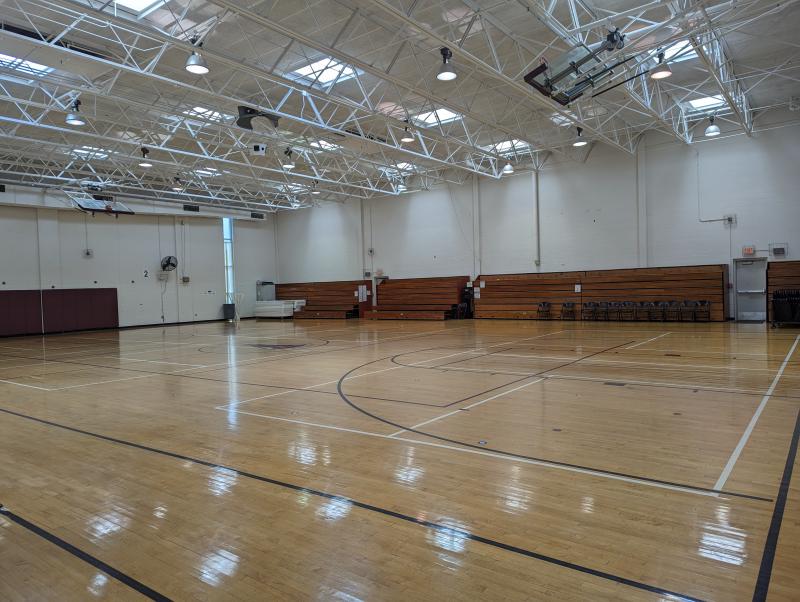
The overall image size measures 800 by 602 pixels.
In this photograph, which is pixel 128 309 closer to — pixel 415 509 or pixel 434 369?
pixel 434 369

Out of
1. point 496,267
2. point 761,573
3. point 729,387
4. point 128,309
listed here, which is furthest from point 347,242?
point 761,573

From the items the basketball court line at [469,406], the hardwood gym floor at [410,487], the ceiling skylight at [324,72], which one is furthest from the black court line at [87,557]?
the ceiling skylight at [324,72]

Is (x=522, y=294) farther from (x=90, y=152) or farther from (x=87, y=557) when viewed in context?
(x=87, y=557)

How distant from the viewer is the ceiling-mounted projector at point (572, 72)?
29.1 feet

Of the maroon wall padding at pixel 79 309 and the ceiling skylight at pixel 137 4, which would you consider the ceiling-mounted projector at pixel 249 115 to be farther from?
the maroon wall padding at pixel 79 309

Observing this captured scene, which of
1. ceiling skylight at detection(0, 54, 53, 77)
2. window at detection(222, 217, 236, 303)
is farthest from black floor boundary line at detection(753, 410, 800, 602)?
window at detection(222, 217, 236, 303)

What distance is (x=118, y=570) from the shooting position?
2807mm

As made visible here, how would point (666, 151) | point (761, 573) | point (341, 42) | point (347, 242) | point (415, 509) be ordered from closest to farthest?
point (761, 573) → point (415, 509) → point (341, 42) → point (666, 151) → point (347, 242)

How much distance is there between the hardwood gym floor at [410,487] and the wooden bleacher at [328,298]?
665 inches

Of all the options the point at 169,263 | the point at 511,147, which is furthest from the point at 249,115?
the point at 169,263

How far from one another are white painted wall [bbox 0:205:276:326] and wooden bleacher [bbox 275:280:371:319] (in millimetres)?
3142

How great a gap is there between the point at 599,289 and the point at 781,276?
5198 mm

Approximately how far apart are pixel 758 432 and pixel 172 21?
36.3ft

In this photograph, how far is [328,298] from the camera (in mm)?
26266
